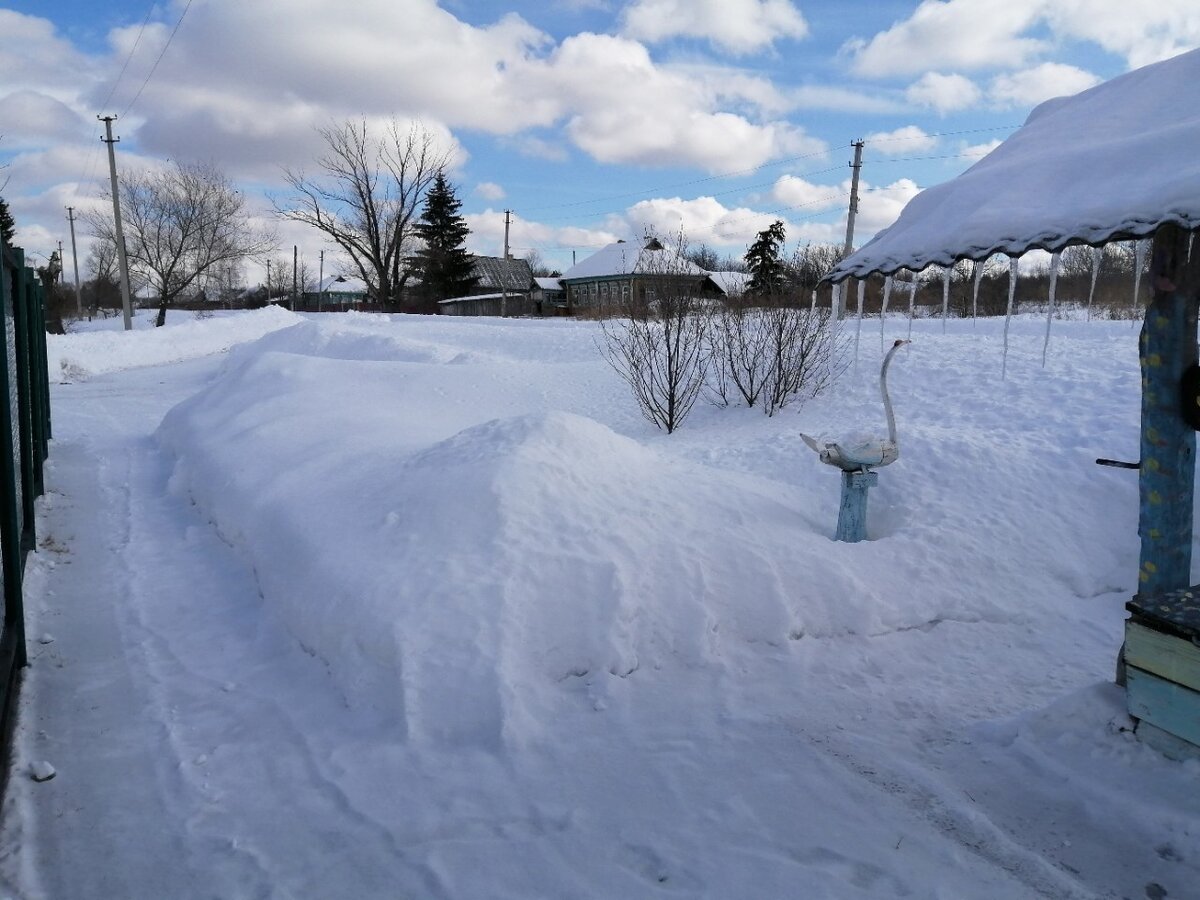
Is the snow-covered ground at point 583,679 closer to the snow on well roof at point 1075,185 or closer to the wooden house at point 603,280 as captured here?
the snow on well roof at point 1075,185

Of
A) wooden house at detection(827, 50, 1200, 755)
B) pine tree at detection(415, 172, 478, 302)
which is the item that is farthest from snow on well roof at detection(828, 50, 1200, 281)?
pine tree at detection(415, 172, 478, 302)

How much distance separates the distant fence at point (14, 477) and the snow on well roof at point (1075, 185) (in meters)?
3.88

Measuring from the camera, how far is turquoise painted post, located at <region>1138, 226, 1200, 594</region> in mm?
3211

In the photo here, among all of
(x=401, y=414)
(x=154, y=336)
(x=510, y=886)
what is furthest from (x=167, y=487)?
(x=154, y=336)

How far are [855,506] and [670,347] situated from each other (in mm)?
5908

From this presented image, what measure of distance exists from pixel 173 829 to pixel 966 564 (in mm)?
4602

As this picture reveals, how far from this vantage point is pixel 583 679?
3734mm

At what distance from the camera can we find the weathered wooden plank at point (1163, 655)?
9.26ft

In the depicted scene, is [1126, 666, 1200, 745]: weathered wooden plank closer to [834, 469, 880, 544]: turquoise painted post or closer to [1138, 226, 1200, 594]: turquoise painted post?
[1138, 226, 1200, 594]: turquoise painted post

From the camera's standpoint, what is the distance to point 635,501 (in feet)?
16.1

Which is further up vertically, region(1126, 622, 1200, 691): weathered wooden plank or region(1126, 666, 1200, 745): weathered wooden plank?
region(1126, 622, 1200, 691): weathered wooden plank

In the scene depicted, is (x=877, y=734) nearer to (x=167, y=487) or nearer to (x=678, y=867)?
(x=678, y=867)

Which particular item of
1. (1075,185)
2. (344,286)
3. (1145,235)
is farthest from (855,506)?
(344,286)

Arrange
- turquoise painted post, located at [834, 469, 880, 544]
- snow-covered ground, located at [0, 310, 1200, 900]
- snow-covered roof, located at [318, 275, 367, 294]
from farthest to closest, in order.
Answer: snow-covered roof, located at [318, 275, 367, 294], turquoise painted post, located at [834, 469, 880, 544], snow-covered ground, located at [0, 310, 1200, 900]
